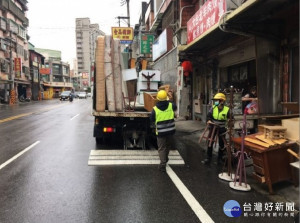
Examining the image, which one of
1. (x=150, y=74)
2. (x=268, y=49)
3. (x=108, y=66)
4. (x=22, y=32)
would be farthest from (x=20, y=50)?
(x=268, y=49)

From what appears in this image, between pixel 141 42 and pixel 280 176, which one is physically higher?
pixel 141 42

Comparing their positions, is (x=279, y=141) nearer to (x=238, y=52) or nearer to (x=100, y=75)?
(x=100, y=75)

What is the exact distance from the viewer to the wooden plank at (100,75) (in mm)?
7938

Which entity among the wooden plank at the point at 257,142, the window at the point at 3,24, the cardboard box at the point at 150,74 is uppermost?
the window at the point at 3,24

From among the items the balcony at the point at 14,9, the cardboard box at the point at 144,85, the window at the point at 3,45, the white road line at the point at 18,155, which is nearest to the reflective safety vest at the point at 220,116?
the white road line at the point at 18,155

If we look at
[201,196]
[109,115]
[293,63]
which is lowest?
[201,196]

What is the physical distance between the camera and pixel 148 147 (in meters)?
9.32

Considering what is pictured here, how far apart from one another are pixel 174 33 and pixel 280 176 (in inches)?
588

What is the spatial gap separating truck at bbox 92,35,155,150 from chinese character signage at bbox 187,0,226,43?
3.78 meters

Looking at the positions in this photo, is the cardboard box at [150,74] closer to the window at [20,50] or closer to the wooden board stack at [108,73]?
the wooden board stack at [108,73]

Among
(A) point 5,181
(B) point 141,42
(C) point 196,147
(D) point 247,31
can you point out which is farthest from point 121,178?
(B) point 141,42

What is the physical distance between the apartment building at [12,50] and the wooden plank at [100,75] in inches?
1369

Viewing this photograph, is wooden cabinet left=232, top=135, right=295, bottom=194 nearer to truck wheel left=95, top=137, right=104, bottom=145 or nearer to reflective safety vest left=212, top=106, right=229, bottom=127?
reflective safety vest left=212, top=106, right=229, bottom=127

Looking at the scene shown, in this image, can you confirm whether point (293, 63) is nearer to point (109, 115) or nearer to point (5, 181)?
point (109, 115)
